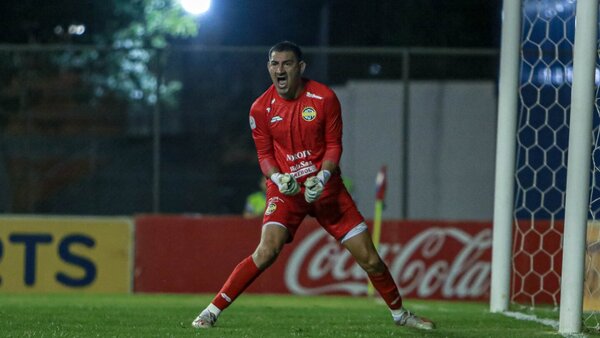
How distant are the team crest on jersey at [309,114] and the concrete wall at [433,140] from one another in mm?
10600

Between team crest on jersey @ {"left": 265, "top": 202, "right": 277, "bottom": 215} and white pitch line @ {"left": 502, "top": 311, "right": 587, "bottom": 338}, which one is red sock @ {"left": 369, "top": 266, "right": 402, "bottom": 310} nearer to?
team crest on jersey @ {"left": 265, "top": 202, "right": 277, "bottom": 215}

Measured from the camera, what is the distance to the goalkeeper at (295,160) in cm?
846

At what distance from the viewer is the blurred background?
1922 centimetres

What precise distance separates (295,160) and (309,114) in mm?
346

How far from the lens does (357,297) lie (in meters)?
15.4

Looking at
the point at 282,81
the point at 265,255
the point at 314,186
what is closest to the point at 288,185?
the point at 314,186

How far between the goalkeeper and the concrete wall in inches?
412

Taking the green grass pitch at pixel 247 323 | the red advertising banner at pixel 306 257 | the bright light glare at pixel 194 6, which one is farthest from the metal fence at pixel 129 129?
the green grass pitch at pixel 247 323

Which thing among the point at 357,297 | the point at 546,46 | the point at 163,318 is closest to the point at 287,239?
the point at 163,318

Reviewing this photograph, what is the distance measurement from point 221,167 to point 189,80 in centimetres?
171

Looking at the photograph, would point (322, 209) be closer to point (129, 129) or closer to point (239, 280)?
point (239, 280)

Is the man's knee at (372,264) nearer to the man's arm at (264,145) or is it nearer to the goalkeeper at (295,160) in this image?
the goalkeeper at (295,160)

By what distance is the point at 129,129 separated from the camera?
20.2 m

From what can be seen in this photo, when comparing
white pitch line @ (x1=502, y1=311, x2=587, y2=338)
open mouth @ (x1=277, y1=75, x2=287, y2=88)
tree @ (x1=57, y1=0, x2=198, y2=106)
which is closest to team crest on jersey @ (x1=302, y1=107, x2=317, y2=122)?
open mouth @ (x1=277, y1=75, x2=287, y2=88)
